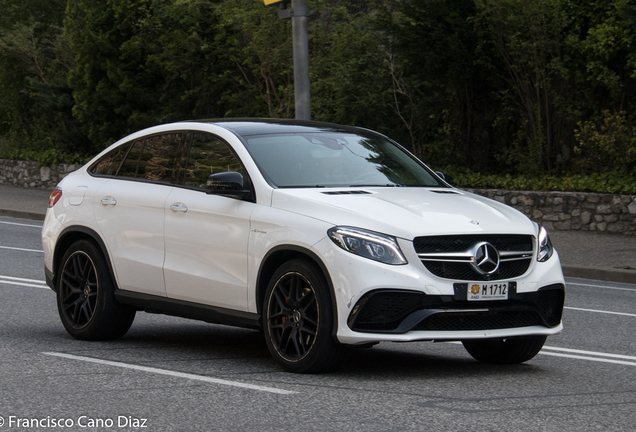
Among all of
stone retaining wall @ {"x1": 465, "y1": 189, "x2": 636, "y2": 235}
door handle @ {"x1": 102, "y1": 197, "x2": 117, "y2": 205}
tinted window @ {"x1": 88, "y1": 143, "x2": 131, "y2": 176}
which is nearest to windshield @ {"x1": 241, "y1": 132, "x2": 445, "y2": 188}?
door handle @ {"x1": 102, "y1": 197, "x2": 117, "y2": 205}

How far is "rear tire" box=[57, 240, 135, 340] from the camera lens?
7.87 meters

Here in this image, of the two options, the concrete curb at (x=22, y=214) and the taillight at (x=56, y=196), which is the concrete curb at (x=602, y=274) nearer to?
the taillight at (x=56, y=196)

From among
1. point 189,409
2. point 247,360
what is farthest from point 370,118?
point 189,409

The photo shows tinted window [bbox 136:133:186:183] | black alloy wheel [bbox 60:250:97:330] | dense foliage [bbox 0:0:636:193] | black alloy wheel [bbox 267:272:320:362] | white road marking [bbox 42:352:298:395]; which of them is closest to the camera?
white road marking [bbox 42:352:298:395]

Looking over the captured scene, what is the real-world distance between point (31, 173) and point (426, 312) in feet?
94.0

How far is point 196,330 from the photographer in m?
8.95

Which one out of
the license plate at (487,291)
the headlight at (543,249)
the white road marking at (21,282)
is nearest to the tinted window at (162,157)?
the license plate at (487,291)

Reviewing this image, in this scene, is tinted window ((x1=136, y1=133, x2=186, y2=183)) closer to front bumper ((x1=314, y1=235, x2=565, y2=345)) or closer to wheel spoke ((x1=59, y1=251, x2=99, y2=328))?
wheel spoke ((x1=59, y1=251, x2=99, y2=328))

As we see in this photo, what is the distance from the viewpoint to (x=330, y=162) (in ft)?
23.9

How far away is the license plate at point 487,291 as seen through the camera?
20.2ft

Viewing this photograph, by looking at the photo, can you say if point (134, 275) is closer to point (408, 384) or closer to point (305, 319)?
point (305, 319)

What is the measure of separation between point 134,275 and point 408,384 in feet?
8.41

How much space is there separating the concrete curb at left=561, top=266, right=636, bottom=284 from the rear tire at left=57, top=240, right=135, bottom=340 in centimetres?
865

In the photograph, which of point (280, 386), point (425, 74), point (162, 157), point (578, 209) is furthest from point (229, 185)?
point (425, 74)
